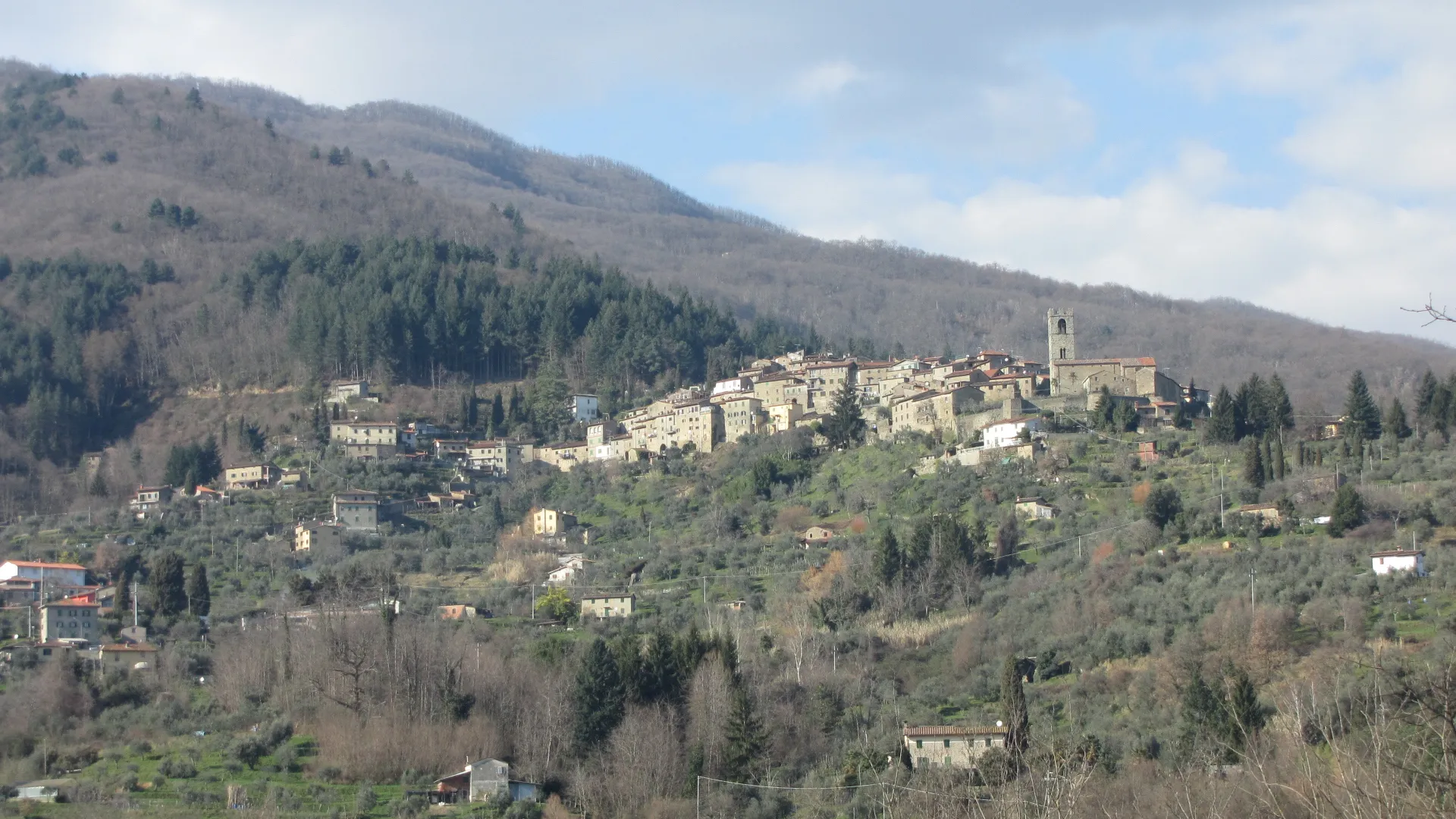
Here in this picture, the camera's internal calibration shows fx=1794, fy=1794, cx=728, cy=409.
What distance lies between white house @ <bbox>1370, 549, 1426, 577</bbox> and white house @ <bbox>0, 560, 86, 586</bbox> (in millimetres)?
42050

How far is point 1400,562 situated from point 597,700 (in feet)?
68.4

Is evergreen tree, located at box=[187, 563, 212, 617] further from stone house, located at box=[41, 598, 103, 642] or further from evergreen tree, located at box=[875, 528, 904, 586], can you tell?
evergreen tree, located at box=[875, 528, 904, 586]

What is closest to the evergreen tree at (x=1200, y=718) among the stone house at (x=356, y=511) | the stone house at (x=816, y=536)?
the stone house at (x=816, y=536)

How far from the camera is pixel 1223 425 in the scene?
62.1m

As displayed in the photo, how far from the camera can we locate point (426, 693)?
44719mm

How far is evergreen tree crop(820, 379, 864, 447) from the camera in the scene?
71438 millimetres

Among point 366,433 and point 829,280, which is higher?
point 829,280

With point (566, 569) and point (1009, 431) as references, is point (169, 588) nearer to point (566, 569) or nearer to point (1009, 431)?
point (566, 569)

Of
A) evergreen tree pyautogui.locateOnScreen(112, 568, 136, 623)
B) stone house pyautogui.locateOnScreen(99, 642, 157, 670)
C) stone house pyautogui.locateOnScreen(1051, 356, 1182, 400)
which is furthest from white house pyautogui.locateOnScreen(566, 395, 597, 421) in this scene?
stone house pyautogui.locateOnScreen(99, 642, 157, 670)

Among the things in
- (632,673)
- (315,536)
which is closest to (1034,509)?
(632,673)

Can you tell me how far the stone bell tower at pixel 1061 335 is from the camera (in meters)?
78.5

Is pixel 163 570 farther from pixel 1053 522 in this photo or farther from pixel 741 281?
pixel 741 281

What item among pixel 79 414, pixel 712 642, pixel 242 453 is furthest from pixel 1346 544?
Answer: pixel 79 414

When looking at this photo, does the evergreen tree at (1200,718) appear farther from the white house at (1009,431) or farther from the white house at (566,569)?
the white house at (1009,431)
